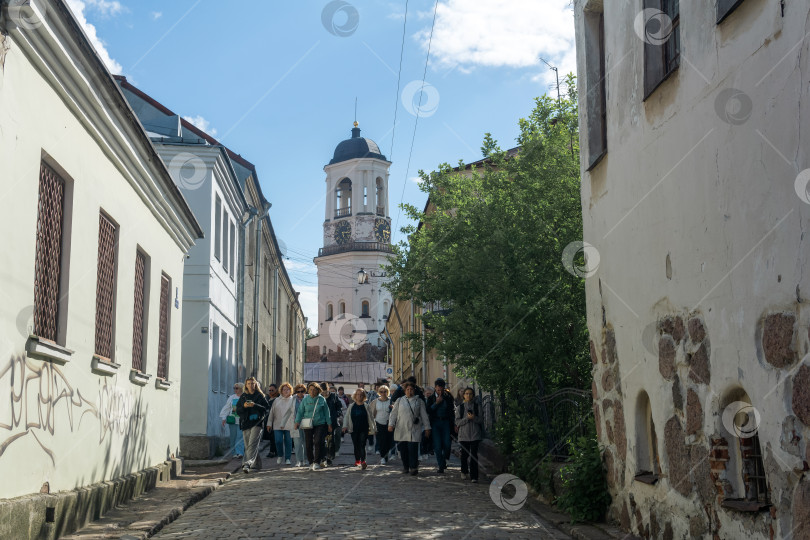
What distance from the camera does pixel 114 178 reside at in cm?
1001

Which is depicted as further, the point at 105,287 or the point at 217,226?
the point at 217,226

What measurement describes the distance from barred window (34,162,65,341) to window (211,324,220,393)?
11.5m

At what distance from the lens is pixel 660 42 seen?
7227 mm

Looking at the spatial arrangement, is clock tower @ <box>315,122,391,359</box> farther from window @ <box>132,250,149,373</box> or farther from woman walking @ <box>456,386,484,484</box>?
window @ <box>132,250,149,373</box>

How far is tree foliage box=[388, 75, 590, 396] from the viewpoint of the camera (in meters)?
12.8

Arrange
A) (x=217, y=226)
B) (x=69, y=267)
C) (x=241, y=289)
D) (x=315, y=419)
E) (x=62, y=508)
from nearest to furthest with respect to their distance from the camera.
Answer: (x=62, y=508) < (x=69, y=267) < (x=315, y=419) < (x=217, y=226) < (x=241, y=289)

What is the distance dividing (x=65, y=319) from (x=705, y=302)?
543 centimetres

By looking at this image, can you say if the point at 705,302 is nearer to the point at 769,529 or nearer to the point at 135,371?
the point at 769,529

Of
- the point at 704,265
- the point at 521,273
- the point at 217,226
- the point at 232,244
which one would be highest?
the point at 232,244

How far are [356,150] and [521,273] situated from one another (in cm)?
5756

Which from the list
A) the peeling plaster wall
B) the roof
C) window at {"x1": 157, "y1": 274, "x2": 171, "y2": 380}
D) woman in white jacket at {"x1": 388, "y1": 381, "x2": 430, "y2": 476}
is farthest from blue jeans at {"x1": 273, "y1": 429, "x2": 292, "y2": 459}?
the roof

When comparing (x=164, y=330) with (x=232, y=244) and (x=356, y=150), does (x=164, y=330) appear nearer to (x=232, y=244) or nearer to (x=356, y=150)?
(x=232, y=244)

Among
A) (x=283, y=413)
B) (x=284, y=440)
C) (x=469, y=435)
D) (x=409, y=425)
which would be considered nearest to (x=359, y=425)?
(x=283, y=413)

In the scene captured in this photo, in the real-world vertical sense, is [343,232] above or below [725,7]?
above
